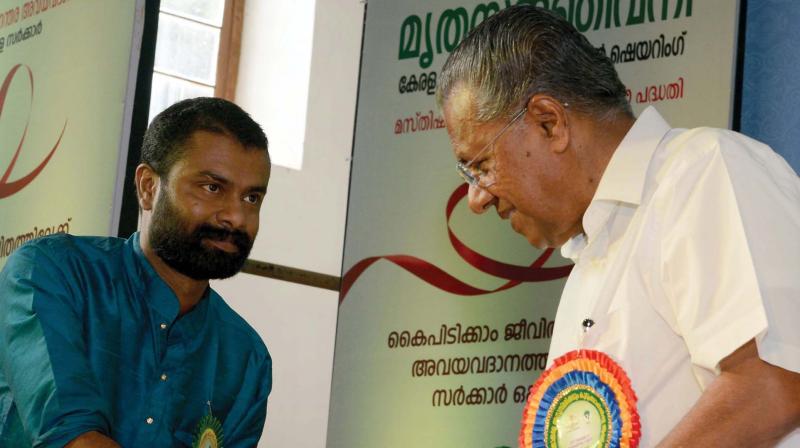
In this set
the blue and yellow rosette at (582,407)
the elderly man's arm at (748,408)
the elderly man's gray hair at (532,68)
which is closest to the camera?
the elderly man's arm at (748,408)

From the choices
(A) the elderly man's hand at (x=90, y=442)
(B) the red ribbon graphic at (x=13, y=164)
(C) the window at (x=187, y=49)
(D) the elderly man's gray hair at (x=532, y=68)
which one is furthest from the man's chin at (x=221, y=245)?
(C) the window at (x=187, y=49)

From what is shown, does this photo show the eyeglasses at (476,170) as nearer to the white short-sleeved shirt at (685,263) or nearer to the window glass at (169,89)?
the white short-sleeved shirt at (685,263)

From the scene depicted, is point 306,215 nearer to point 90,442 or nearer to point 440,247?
point 440,247

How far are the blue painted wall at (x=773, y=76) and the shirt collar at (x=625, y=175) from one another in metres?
Result: 1.13

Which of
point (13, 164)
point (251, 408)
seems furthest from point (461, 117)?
point (13, 164)

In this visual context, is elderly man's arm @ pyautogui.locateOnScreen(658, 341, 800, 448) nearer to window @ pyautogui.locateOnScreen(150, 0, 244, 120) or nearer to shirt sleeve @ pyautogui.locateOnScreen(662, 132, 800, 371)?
shirt sleeve @ pyautogui.locateOnScreen(662, 132, 800, 371)

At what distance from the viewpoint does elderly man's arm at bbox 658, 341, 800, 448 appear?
5.00 ft

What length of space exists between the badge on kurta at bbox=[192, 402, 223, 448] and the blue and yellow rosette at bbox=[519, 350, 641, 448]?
92 centimetres

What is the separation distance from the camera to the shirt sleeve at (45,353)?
2.29 m

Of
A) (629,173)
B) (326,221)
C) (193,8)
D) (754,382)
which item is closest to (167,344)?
(629,173)

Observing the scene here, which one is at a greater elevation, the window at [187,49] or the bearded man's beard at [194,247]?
the window at [187,49]

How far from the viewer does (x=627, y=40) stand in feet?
11.2

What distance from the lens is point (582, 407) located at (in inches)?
73.4

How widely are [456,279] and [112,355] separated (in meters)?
1.42
